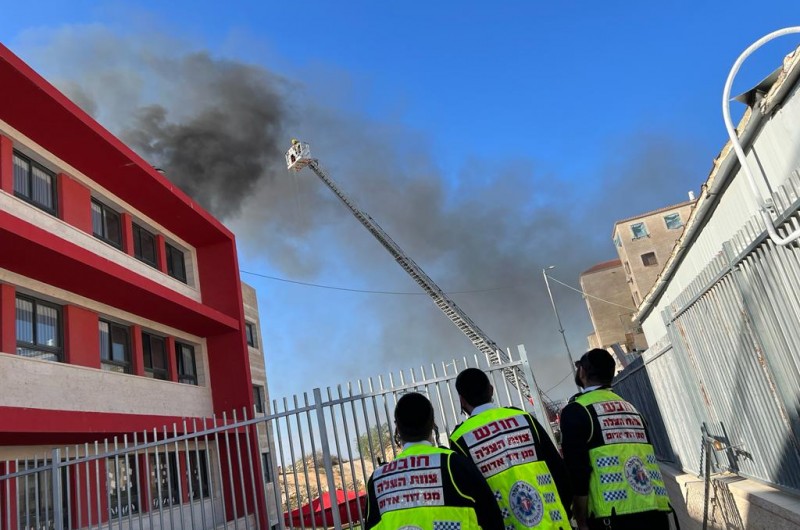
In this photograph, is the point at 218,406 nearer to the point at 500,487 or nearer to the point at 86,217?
the point at 86,217

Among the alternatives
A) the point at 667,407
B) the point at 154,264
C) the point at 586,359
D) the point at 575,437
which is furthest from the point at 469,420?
the point at 154,264

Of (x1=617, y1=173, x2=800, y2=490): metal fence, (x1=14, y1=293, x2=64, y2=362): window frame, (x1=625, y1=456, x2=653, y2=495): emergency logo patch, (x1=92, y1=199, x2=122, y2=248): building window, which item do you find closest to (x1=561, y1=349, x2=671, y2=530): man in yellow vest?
(x1=625, y1=456, x2=653, y2=495): emergency logo patch

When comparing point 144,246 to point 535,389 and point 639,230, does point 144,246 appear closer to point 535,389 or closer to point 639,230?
point 535,389

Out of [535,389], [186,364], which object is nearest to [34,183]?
[186,364]

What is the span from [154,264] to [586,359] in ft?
47.7

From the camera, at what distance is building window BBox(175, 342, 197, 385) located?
16.2m

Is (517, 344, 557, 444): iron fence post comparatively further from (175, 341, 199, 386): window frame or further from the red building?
(175, 341, 199, 386): window frame

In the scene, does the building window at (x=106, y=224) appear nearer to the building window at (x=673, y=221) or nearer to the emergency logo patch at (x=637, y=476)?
the emergency logo patch at (x=637, y=476)

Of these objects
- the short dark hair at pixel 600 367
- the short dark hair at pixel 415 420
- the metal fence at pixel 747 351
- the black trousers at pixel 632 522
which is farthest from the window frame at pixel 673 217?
the short dark hair at pixel 415 420

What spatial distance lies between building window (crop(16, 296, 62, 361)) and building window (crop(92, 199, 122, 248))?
2.28 meters

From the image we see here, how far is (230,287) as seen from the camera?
17828 millimetres

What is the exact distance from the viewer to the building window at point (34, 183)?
1126 centimetres

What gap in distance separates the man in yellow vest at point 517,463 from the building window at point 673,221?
42.2 m

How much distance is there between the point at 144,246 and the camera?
15.8 meters
